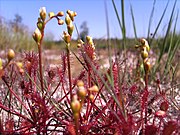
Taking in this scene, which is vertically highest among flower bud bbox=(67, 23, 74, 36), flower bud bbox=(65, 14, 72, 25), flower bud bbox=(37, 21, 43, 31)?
flower bud bbox=(65, 14, 72, 25)

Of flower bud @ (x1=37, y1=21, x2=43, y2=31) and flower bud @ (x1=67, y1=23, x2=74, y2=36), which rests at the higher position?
flower bud @ (x1=37, y1=21, x2=43, y2=31)

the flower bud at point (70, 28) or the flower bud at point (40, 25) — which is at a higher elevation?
the flower bud at point (40, 25)

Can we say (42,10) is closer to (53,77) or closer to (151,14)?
(53,77)

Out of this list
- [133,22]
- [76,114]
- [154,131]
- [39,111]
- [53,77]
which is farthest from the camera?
[133,22]

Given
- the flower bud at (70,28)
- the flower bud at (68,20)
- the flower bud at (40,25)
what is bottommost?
the flower bud at (70,28)

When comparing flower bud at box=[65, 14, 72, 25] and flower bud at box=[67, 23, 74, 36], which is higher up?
flower bud at box=[65, 14, 72, 25]

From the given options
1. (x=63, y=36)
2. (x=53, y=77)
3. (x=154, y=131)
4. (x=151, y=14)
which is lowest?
(x=154, y=131)

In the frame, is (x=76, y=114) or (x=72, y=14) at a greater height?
(x=72, y=14)

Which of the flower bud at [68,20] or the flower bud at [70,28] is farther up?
the flower bud at [68,20]

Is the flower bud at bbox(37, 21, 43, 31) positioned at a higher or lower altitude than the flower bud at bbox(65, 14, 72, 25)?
lower

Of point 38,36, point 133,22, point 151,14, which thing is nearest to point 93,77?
point 38,36

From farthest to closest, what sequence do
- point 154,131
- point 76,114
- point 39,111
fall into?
point 39,111
point 154,131
point 76,114
